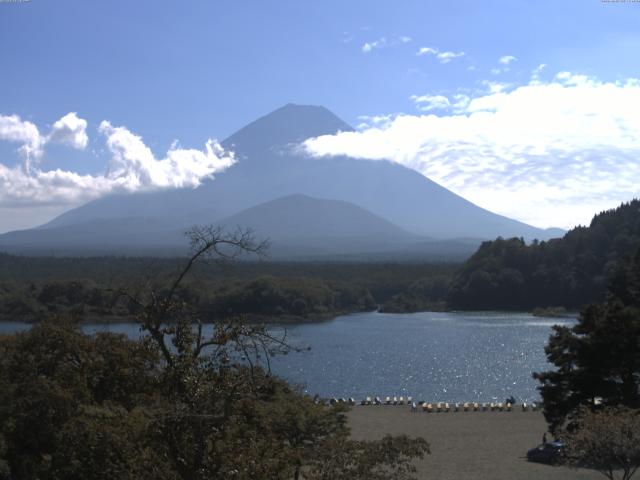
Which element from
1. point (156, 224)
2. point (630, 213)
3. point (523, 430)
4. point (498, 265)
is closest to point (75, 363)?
point (523, 430)

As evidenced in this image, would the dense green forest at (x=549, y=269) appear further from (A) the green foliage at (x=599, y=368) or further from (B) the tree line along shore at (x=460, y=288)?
(A) the green foliage at (x=599, y=368)

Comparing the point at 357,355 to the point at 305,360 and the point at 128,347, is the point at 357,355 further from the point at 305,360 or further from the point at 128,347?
the point at 128,347

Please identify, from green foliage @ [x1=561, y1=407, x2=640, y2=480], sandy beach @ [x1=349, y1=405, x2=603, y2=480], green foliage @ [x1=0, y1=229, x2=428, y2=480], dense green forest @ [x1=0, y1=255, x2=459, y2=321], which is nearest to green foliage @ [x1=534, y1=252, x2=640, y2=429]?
sandy beach @ [x1=349, y1=405, x2=603, y2=480]

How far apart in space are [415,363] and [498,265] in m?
25.7

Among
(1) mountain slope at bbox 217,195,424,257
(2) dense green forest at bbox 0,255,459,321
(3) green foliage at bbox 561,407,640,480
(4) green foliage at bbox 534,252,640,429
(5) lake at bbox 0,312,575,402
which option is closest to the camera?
(3) green foliage at bbox 561,407,640,480

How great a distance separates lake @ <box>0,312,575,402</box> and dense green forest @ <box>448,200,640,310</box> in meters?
5.05

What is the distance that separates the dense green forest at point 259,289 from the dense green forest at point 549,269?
12.6ft

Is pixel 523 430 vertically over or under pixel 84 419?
under

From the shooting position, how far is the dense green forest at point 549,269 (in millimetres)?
49219

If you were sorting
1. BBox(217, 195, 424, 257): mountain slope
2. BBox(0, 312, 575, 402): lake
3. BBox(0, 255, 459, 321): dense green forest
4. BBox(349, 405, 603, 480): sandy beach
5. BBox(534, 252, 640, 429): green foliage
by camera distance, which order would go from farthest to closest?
BBox(217, 195, 424, 257): mountain slope → BBox(0, 255, 459, 321): dense green forest → BBox(0, 312, 575, 402): lake → BBox(534, 252, 640, 429): green foliage → BBox(349, 405, 603, 480): sandy beach

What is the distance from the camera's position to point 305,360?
1194 inches

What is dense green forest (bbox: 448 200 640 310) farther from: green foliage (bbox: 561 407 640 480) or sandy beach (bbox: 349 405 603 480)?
green foliage (bbox: 561 407 640 480)

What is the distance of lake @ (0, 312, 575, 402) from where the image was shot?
23875 mm

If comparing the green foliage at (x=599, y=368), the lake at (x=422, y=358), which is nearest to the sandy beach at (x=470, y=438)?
the green foliage at (x=599, y=368)
